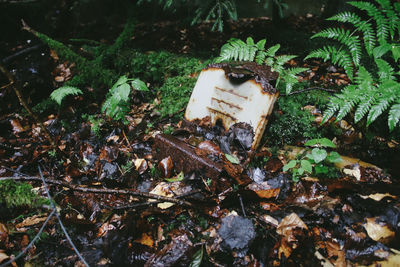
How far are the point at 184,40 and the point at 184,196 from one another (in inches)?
163

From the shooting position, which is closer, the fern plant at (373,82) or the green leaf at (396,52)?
the fern plant at (373,82)

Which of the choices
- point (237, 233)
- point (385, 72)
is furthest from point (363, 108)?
point (237, 233)

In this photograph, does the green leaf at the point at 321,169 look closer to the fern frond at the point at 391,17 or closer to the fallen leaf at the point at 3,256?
the fern frond at the point at 391,17

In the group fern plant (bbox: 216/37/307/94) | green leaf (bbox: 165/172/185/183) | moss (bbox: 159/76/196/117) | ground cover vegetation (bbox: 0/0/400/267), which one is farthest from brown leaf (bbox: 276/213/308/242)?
moss (bbox: 159/76/196/117)

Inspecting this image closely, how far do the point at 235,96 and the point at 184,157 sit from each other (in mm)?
911

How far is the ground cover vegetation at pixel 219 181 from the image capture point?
5.13ft

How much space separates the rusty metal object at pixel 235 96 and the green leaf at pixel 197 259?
3.92ft

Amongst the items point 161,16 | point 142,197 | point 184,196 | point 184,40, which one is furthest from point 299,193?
point 161,16

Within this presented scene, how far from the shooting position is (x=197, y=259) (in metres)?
1.47

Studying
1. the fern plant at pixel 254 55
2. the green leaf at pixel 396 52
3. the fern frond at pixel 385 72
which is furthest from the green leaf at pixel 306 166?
the green leaf at pixel 396 52

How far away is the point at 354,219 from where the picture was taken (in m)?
1.66

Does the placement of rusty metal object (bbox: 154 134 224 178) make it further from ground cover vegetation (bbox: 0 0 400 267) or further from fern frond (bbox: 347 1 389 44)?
fern frond (bbox: 347 1 389 44)

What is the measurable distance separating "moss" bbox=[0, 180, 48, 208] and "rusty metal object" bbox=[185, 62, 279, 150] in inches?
68.5

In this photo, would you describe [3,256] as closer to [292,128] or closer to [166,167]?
[166,167]
